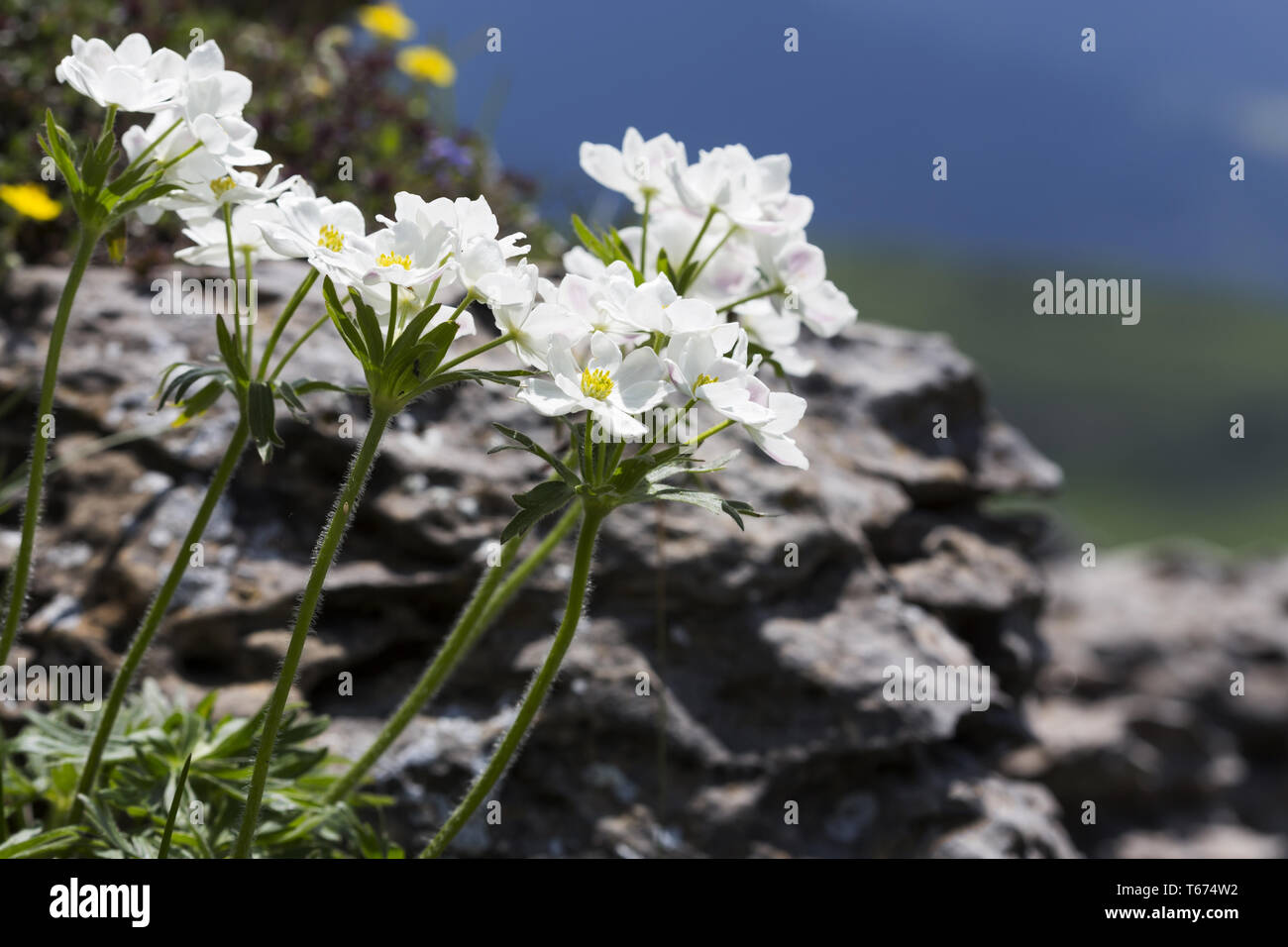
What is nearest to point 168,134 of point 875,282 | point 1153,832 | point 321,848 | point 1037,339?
point 321,848

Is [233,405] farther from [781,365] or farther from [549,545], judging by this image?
[781,365]

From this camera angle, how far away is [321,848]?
2881mm

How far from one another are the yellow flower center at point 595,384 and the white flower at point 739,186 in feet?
2.16

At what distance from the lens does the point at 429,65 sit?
7.65m

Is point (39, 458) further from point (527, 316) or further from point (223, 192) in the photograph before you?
point (527, 316)

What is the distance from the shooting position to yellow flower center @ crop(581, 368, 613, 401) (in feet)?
6.55

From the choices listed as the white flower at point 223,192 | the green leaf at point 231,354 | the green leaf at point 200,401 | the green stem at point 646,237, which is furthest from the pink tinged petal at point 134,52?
the green stem at point 646,237

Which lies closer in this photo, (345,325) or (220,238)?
(345,325)

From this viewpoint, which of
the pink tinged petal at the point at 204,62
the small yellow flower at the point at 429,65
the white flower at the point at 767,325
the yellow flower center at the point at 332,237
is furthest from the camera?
the small yellow flower at the point at 429,65

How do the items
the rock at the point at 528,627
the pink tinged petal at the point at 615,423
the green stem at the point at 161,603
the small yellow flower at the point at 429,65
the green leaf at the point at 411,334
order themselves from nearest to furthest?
the pink tinged petal at the point at 615,423 → the green leaf at the point at 411,334 → the green stem at the point at 161,603 → the rock at the point at 528,627 → the small yellow flower at the point at 429,65

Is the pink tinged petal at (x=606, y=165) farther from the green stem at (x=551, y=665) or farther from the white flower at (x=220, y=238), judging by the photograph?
the green stem at (x=551, y=665)

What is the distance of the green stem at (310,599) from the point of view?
2035mm

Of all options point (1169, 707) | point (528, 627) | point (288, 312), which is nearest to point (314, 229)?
point (288, 312)

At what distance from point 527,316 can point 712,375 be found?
14.1 inches
